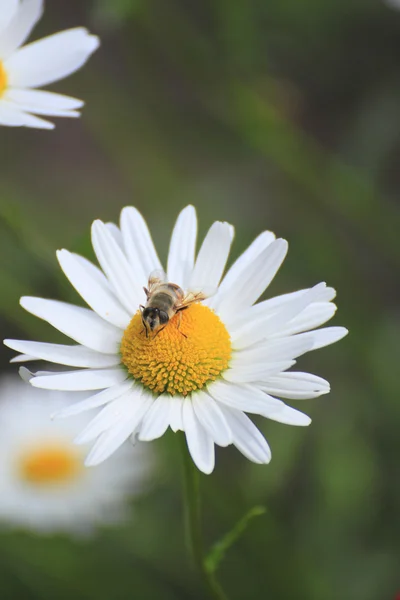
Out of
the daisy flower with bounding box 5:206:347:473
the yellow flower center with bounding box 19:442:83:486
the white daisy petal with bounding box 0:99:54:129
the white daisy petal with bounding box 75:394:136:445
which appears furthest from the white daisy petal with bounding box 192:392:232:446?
the yellow flower center with bounding box 19:442:83:486

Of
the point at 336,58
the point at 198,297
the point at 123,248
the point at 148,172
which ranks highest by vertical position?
the point at 336,58

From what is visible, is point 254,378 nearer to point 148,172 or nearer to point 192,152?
point 148,172

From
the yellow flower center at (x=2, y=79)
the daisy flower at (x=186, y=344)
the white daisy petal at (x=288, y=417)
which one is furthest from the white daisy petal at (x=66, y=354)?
the yellow flower center at (x=2, y=79)

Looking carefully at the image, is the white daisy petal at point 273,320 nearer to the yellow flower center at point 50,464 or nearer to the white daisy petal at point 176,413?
the white daisy petal at point 176,413

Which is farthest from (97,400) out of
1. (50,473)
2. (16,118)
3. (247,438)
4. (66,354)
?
(50,473)

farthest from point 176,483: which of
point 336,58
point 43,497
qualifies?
point 336,58

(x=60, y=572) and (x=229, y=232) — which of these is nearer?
(x=229, y=232)
